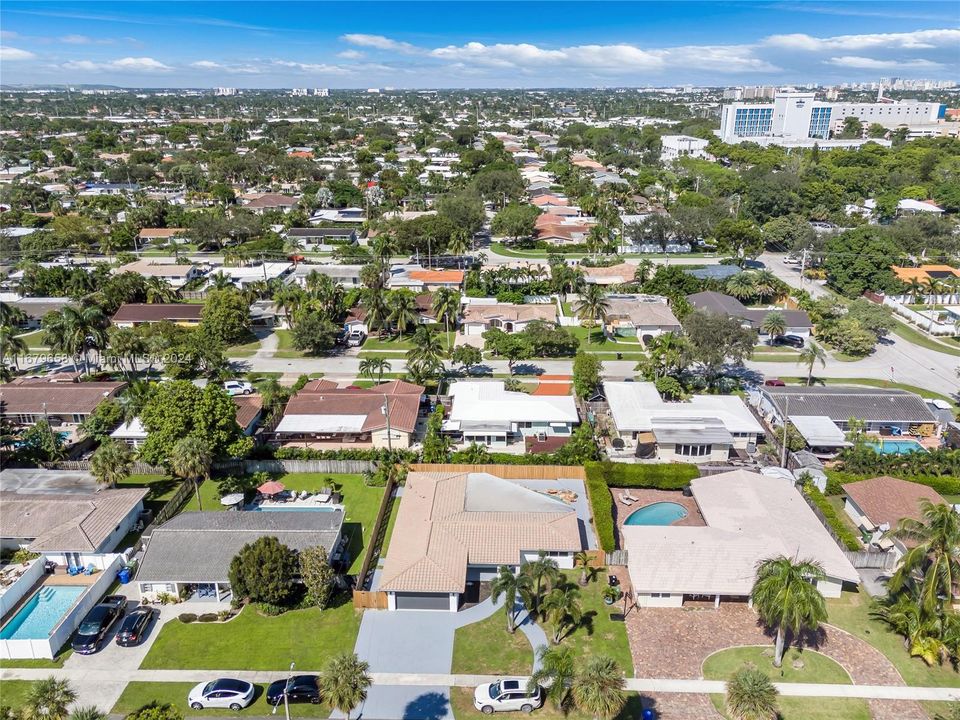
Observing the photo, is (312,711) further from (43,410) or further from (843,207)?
(843,207)

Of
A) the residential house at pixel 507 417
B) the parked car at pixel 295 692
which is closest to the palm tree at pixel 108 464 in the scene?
the parked car at pixel 295 692

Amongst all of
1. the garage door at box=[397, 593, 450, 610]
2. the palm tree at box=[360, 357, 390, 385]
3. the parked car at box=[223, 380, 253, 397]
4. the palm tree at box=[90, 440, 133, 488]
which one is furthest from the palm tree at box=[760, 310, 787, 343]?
the palm tree at box=[90, 440, 133, 488]

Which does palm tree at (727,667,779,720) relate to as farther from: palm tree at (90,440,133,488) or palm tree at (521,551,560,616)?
palm tree at (90,440,133,488)

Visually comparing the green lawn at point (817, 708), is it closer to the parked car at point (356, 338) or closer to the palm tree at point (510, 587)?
the palm tree at point (510, 587)

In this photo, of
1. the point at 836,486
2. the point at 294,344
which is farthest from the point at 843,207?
the point at 294,344

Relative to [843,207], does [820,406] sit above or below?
below

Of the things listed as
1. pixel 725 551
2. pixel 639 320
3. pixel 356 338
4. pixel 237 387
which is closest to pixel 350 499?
pixel 237 387
